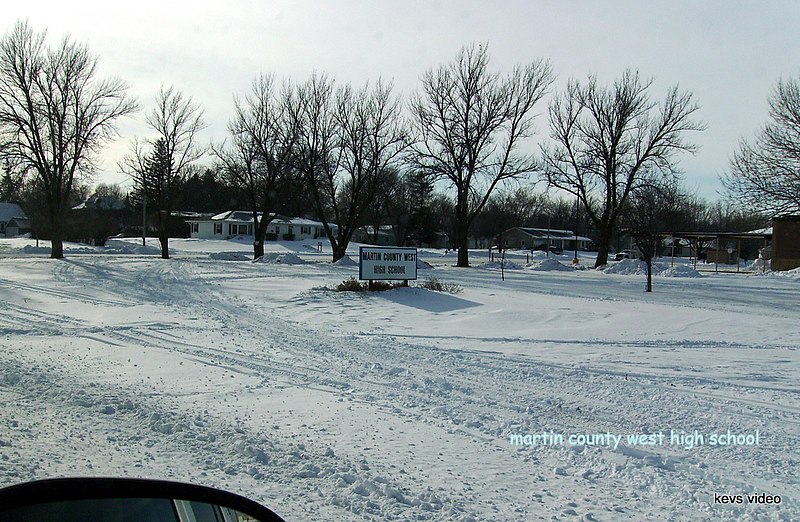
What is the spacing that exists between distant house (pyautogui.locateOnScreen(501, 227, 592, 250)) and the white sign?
91.3 metres

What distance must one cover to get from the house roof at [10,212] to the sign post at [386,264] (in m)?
97.8

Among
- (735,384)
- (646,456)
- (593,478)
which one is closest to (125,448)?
(593,478)

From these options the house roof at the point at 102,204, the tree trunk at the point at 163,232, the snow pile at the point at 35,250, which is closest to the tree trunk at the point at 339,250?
the tree trunk at the point at 163,232

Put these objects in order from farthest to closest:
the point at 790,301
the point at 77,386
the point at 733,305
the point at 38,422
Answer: the point at 790,301 < the point at 733,305 < the point at 77,386 < the point at 38,422

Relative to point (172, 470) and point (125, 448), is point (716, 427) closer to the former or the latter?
point (172, 470)

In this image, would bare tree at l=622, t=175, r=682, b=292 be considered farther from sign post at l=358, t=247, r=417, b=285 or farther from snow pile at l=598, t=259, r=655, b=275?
sign post at l=358, t=247, r=417, b=285

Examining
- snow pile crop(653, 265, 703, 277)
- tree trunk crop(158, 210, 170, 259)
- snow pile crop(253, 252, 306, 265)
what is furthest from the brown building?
tree trunk crop(158, 210, 170, 259)

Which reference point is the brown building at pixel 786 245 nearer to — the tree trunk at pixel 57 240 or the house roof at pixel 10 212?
the tree trunk at pixel 57 240

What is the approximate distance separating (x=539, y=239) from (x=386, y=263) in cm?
9484

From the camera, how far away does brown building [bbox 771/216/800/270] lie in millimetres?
44000

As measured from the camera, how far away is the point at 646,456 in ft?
18.7

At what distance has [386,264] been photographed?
69.9 feet

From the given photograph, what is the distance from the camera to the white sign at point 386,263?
20.7 meters

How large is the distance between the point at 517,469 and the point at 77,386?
206 inches
